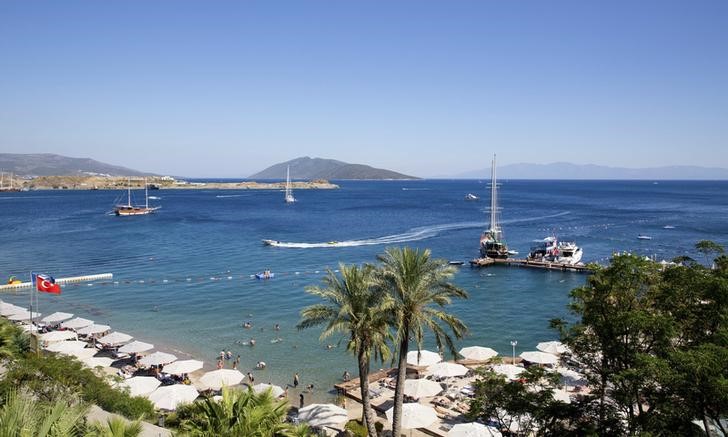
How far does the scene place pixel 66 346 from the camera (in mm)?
31641

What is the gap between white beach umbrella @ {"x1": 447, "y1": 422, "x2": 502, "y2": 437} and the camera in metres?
20.1

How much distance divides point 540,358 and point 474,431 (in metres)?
11.0

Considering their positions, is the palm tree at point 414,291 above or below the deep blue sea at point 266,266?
above

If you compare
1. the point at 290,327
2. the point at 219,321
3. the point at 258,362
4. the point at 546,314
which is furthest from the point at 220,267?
the point at 546,314

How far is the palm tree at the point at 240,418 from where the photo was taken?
11.8m

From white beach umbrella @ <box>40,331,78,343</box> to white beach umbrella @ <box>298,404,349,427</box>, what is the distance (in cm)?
1982

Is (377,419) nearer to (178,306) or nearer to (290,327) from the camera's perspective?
(290,327)

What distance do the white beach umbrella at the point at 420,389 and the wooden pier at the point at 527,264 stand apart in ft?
134

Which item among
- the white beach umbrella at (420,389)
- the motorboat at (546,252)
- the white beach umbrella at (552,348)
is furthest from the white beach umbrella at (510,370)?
the motorboat at (546,252)

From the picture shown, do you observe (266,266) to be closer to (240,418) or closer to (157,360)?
(157,360)

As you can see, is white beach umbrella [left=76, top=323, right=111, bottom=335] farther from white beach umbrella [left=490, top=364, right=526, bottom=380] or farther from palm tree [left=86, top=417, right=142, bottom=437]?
palm tree [left=86, top=417, right=142, bottom=437]

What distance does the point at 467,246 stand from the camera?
79812 millimetres

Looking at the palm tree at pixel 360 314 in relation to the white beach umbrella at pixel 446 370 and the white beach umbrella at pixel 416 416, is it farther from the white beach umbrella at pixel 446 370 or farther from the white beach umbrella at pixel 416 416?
the white beach umbrella at pixel 446 370

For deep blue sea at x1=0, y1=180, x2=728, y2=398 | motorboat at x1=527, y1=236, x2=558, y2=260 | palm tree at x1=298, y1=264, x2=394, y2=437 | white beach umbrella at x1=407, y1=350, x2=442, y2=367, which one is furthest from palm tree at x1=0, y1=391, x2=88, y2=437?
motorboat at x1=527, y1=236, x2=558, y2=260
